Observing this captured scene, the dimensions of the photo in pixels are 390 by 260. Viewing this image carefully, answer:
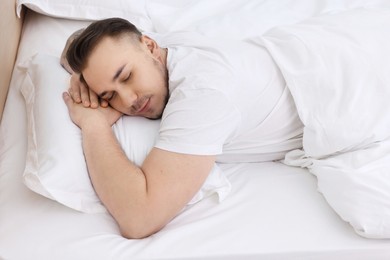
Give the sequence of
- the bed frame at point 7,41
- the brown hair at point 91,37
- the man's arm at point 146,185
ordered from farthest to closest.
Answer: the bed frame at point 7,41 < the brown hair at point 91,37 < the man's arm at point 146,185

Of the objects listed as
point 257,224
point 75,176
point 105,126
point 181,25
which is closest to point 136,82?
point 105,126

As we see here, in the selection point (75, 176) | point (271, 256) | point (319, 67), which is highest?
point (319, 67)

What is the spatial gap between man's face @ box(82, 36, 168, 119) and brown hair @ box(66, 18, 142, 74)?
1 centimetres

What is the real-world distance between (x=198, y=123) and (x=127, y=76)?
214 mm

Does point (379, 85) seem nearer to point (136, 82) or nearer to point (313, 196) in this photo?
point (313, 196)

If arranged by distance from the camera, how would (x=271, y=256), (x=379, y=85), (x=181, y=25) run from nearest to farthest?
1. (x=271, y=256)
2. (x=379, y=85)
3. (x=181, y=25)

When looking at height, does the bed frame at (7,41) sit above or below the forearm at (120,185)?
above

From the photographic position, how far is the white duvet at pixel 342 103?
41.6 inches

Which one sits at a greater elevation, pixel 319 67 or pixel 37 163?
pixel 319 67

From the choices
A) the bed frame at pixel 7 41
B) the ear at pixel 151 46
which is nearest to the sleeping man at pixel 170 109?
the ear at pixel 151 46

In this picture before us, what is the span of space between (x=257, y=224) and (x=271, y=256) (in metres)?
0.08

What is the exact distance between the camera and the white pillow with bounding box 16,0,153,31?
62.1 inches

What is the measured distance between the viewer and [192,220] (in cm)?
104

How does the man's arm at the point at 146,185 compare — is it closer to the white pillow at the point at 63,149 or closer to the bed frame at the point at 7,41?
the white pillow at the point at 63,149
